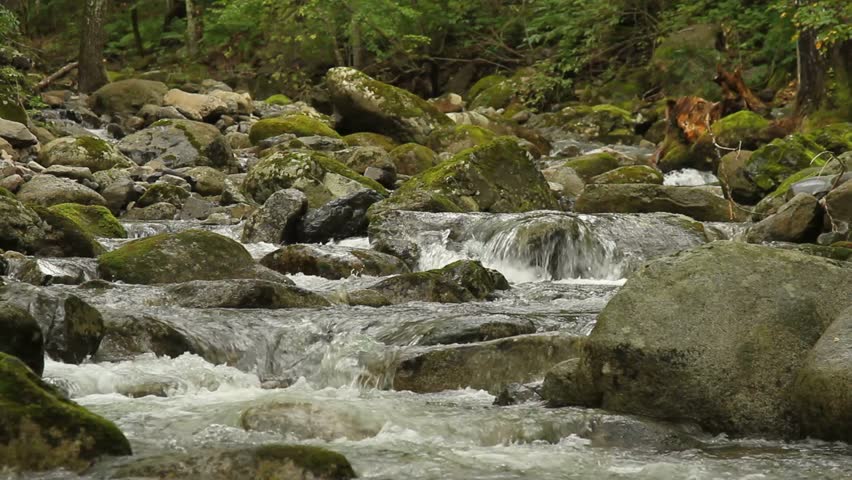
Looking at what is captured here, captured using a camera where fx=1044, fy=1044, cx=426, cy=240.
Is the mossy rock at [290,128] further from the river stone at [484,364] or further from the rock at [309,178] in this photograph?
the river stone at [484,364]

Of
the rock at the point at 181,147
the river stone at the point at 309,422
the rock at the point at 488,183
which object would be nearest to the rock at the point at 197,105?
the rock at the point at 181,147

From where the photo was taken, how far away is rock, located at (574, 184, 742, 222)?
14.1m

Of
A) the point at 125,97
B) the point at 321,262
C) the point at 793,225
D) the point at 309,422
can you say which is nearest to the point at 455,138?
the point at 125,97

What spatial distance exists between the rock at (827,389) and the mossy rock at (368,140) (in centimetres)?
1514

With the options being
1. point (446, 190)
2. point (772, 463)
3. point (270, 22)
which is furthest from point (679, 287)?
point (270, 22)

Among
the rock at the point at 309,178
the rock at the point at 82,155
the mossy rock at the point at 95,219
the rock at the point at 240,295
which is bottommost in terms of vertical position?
the rock at the point at 240,295

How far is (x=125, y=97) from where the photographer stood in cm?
2405

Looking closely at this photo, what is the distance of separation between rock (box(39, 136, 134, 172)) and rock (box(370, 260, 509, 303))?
335 inches

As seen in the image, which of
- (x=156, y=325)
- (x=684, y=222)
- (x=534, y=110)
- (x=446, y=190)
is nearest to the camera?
(x=156, y=325)

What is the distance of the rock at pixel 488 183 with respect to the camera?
13.9 metres

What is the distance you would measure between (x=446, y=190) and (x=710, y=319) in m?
8.47

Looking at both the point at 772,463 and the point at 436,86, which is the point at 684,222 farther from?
the point at 436,86

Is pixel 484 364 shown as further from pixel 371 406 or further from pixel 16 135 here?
pixel 16 135

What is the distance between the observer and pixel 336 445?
4957 millimetres
